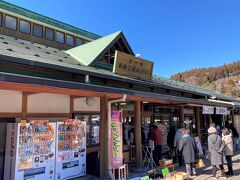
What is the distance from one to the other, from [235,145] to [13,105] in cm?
1236

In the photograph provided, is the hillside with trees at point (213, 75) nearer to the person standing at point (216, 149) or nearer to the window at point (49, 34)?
the window at point (49, 34)

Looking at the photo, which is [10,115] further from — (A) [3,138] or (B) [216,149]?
(B) [216,149]

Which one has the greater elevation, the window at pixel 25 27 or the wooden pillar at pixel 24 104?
the window at pixel 25 27

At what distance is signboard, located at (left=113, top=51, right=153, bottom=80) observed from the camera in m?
9.24

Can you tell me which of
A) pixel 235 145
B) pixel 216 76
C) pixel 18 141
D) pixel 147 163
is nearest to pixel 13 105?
pixel 18 141

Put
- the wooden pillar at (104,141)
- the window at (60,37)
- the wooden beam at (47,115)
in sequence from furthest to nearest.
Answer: the window at (60,37)
the wooden pillar at (104,141)
the wooden beam at (47,115)

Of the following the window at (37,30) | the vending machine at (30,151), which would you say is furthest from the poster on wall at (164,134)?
the window at (37,30)

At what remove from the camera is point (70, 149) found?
6984mm

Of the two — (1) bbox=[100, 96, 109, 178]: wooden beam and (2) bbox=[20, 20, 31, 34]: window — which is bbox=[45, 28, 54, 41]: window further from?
(1) bbox=[100, 96, 109, 178]: wooden beam

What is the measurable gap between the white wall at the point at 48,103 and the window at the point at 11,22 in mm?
5032

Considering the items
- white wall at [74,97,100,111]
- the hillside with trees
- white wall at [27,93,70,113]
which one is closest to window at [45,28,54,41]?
white wall at [74,97,100,111]

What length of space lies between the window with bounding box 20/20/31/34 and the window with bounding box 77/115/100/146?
5418mm

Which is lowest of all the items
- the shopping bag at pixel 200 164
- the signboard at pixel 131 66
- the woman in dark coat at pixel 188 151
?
the shopping bag at pixel 200 164

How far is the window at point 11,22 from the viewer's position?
10.1 meters
